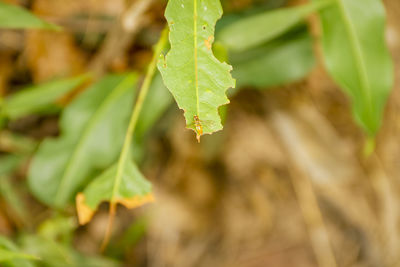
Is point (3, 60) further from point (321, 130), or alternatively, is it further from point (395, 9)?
point (395, 9)

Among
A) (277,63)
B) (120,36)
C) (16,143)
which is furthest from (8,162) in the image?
(277,63)

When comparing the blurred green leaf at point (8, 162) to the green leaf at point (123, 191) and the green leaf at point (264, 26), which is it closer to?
the green leaf at point (123, 191)

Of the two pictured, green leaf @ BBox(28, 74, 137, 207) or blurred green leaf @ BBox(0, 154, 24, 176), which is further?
blurred green leaf @ BBox(0, 154, 24, 176)

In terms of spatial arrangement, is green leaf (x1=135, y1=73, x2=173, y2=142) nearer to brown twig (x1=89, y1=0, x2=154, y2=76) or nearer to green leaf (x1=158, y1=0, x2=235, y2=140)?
brown twig (x1=89, y1=0, x2=154, y2=76)

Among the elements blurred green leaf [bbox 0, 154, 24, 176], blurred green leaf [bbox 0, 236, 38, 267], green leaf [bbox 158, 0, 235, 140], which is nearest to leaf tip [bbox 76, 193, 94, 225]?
blurred green leaf [bbox 0, 236, 38, 267]

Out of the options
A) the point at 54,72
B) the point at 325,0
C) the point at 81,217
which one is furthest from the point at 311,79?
the point at 81,217
